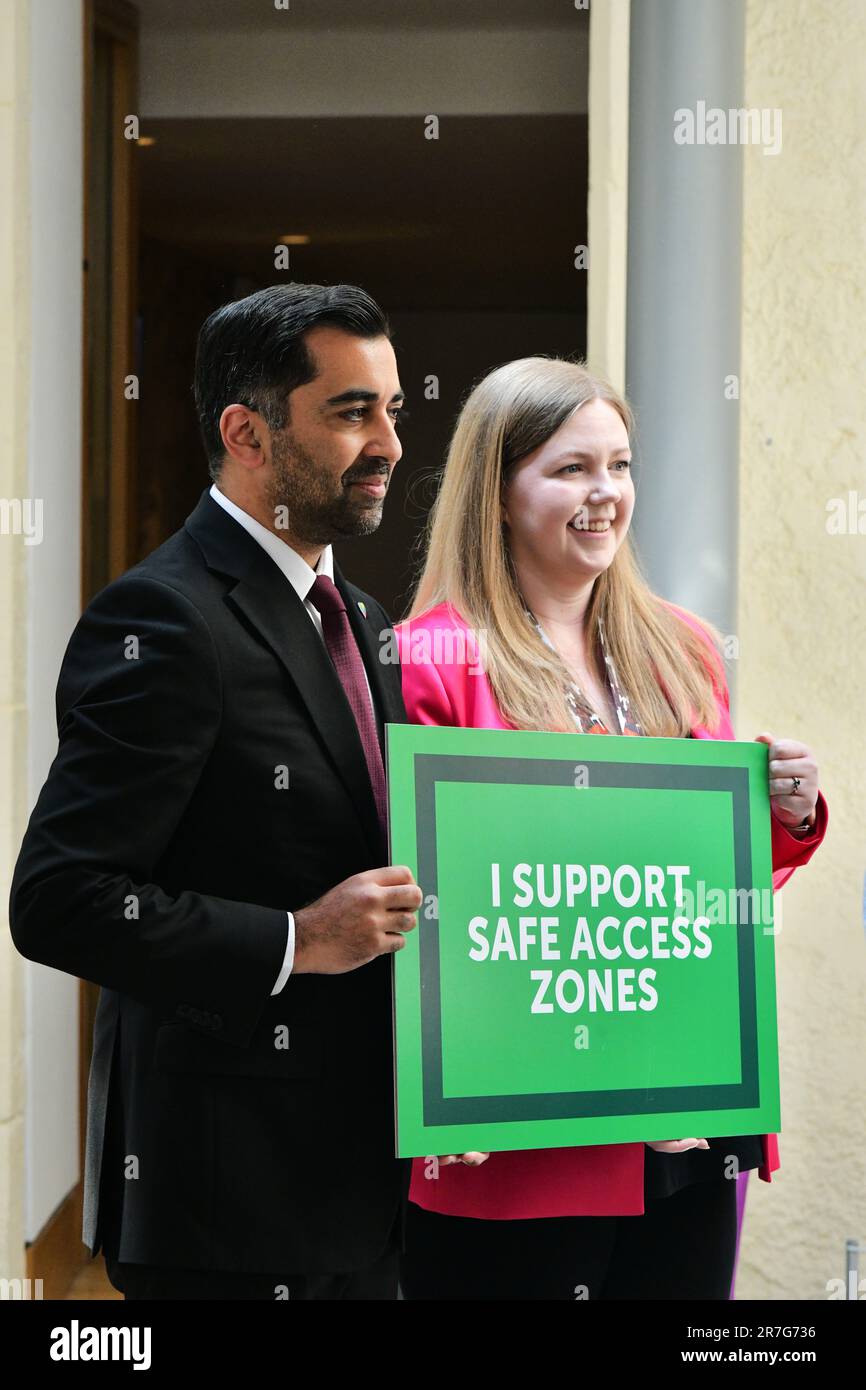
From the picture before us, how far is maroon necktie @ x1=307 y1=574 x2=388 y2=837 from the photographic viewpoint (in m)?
1.72

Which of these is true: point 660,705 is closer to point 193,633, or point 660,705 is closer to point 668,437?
point 193,633

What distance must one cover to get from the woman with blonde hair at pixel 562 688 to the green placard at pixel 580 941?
0.24ft

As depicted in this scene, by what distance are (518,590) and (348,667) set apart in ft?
1.18

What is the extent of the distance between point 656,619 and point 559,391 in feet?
1.17

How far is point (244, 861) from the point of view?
5.16 ft

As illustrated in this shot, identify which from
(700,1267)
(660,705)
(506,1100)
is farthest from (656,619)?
(700,1267)

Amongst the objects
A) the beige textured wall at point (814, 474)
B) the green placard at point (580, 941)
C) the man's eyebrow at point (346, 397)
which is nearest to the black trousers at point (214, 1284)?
the green placard at point (580, 941)

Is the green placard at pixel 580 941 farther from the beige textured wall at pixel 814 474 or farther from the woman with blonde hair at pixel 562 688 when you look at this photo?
the beige textured wall at pixel 814 474

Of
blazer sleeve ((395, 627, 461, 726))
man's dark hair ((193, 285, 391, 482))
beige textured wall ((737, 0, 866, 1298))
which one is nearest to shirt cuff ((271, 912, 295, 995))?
blazer sleeve ((395, 627, 461, 726))

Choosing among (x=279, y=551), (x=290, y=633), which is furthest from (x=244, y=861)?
(x=279, y=551)

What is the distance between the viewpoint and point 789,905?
3402 millimetres

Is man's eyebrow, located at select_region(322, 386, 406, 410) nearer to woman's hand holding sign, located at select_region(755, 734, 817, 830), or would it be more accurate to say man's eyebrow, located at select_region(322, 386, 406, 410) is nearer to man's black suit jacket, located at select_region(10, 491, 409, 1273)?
man's black suit jacket, located at select_region(10, 491, 409, 1273)

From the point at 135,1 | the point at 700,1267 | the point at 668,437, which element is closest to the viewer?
the point at 700,1267

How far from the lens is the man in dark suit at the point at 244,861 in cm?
148
